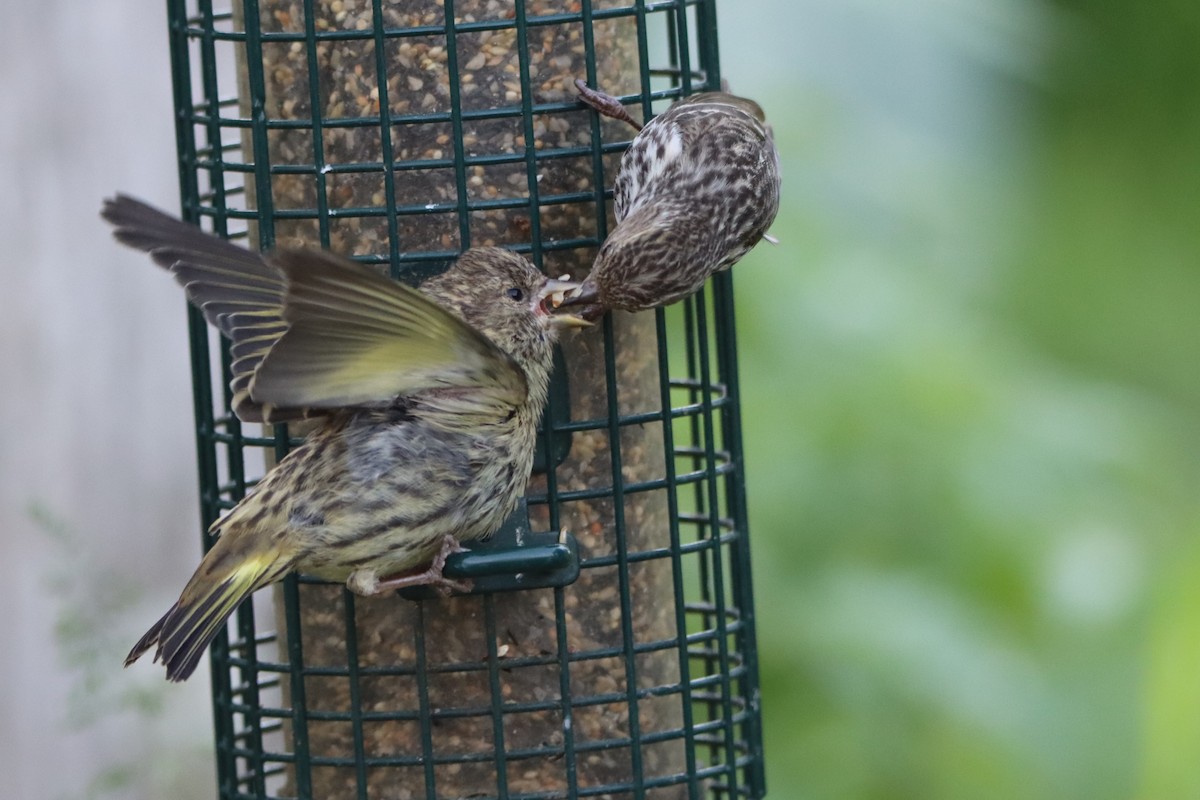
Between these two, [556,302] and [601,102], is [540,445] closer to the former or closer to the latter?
[556,302]

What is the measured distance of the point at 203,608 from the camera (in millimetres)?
5074

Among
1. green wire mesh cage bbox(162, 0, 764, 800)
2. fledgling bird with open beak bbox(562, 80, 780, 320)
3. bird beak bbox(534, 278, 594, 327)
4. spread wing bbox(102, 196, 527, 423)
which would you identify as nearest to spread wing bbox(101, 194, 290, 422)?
spread wing bbox(102, 196, 527, 423)

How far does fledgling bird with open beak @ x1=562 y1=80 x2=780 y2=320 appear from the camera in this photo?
545 cm

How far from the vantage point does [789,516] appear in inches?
268

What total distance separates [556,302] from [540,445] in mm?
430

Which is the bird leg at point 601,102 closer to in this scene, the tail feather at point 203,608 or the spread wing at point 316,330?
the spread wing at point 316,330

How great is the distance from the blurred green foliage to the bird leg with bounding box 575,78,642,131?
1.49 m

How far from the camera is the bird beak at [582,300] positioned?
5.45 m

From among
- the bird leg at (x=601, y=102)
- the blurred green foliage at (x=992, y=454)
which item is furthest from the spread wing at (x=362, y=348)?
the blurred green foliage at (x=992, y=454)

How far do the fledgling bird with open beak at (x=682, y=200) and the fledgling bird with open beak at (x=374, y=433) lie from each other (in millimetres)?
225

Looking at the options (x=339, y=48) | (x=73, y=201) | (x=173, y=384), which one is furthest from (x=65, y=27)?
(x=339, y=48)

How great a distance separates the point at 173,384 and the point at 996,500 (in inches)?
174

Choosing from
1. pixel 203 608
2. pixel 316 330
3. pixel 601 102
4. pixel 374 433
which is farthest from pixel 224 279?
pixel 601 102

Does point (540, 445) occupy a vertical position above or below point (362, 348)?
below
